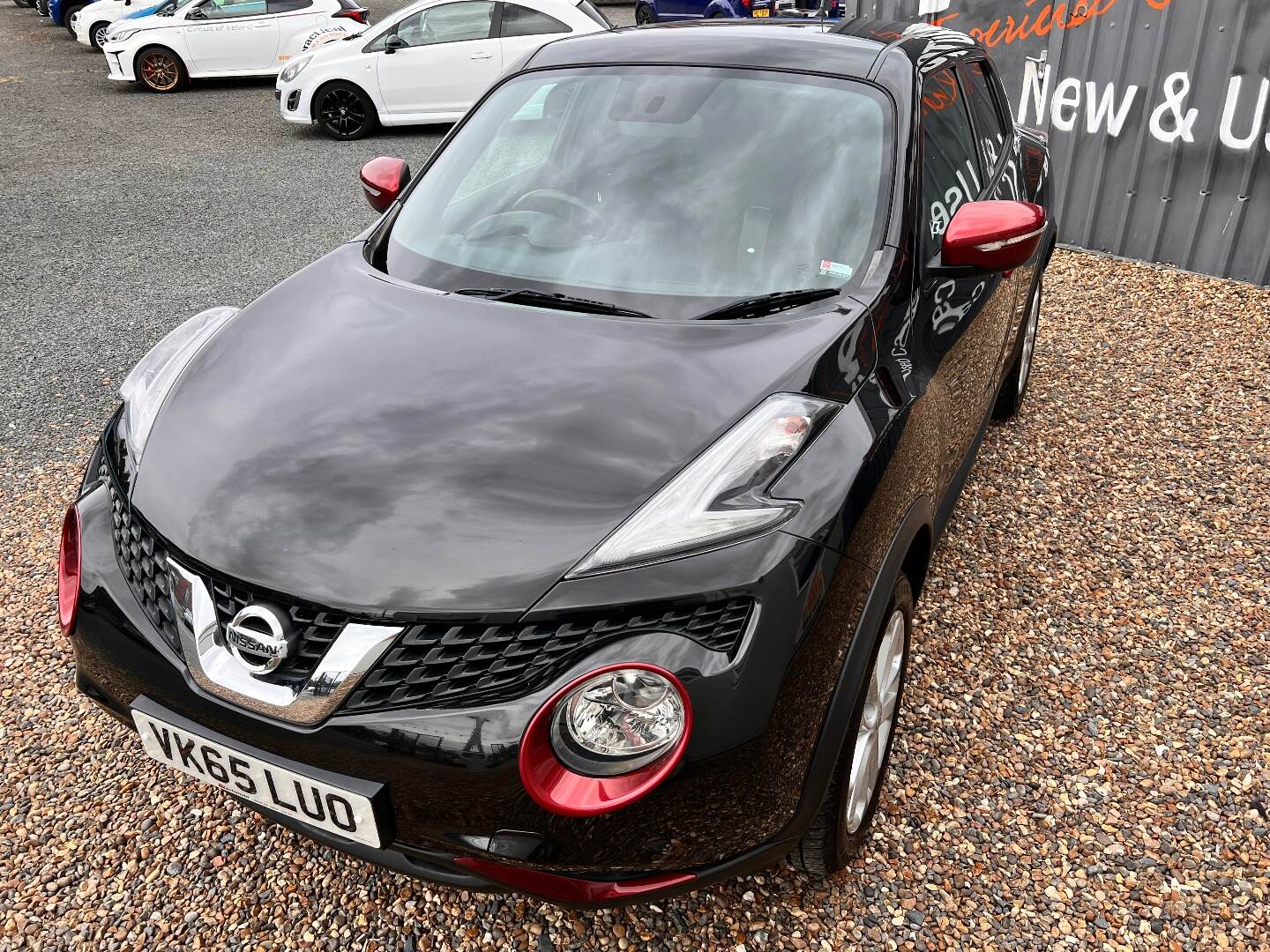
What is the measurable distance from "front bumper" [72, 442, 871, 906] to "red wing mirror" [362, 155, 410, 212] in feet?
6.66

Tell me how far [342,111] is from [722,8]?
6486mm

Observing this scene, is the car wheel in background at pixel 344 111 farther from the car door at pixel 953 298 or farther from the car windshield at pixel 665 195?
the car door at pixel 953 298

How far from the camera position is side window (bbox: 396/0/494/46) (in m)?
10.4

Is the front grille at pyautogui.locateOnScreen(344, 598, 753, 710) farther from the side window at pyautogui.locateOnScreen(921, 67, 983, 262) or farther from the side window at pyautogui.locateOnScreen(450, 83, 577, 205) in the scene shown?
the side window at pyautogui.locateOnScreen(450, 83, 577, 205)

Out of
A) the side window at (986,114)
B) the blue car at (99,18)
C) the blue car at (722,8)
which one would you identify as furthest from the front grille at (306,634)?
the blue car at (99,18)

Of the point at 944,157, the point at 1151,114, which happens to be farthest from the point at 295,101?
the point at 944,157

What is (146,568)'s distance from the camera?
1.87m

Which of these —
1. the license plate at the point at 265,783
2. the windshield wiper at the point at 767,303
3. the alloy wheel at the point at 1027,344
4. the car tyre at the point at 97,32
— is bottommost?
the car tyre at the point at 97,32

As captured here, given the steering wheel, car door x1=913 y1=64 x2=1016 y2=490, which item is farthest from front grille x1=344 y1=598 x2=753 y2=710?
the steering wheel

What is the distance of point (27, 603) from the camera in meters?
3.29

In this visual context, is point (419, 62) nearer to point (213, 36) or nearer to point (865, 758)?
point (213, 36)

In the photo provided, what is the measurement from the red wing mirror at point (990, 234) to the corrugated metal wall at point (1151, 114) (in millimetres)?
4506

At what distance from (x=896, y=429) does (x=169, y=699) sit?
160 centimetres

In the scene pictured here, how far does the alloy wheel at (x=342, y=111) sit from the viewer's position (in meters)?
10.6
